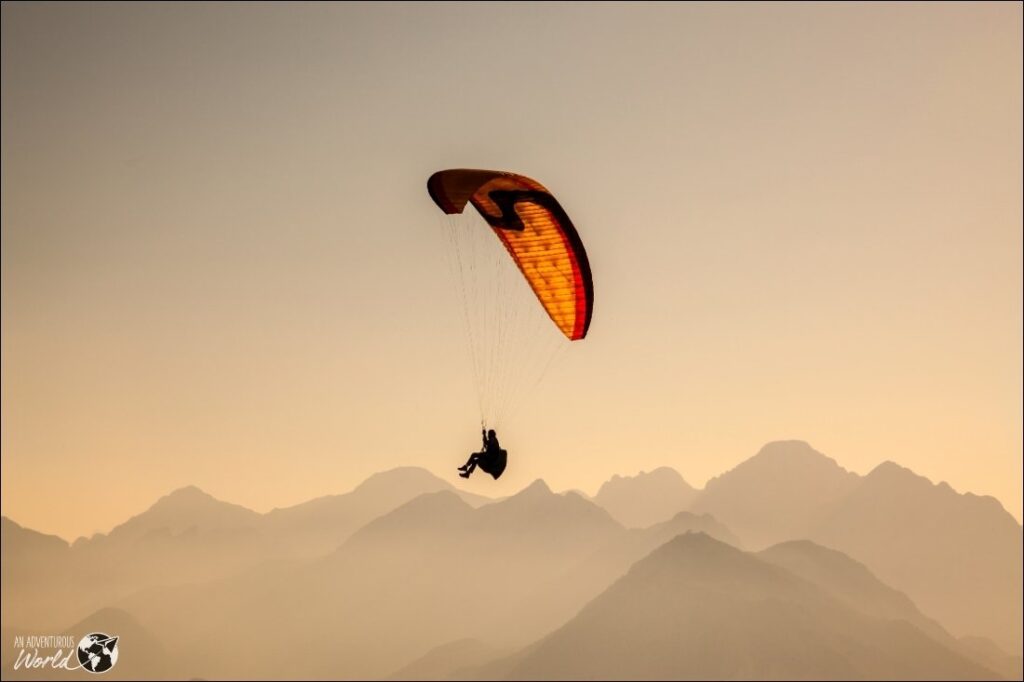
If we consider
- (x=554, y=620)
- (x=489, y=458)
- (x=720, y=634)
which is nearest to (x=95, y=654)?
(x=489, y=458)

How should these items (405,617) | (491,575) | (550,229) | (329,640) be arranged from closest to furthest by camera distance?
(550,229)
(329,640)
(405,617)
(491,575)

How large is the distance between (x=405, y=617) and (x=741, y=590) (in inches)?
2222

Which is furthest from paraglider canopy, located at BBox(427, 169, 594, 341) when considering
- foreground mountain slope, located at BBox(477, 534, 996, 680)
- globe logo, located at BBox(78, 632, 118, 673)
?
foreground mountain slope, located at BBox(477, 534, 996, 680)

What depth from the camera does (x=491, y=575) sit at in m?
183

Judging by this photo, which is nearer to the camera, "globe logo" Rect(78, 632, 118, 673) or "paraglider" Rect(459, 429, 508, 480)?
"paraglider" Rect(459, 429, 508, 480)

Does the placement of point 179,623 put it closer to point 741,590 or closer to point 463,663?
point 463,663

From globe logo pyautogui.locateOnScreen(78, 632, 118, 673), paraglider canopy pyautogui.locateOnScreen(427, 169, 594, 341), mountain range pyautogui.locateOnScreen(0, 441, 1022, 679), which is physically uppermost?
mountain range pyautogui.locateOnScreen(0, 441, 1022, 679)

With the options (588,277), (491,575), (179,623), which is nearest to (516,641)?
(491,575)

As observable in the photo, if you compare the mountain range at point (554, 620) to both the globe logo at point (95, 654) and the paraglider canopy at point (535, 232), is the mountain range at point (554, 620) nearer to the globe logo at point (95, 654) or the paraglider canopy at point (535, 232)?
the globe logo at point (95, 654)

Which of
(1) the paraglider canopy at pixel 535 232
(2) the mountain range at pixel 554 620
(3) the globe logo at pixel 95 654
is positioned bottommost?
(3) the globe logo at pixel 95 654
